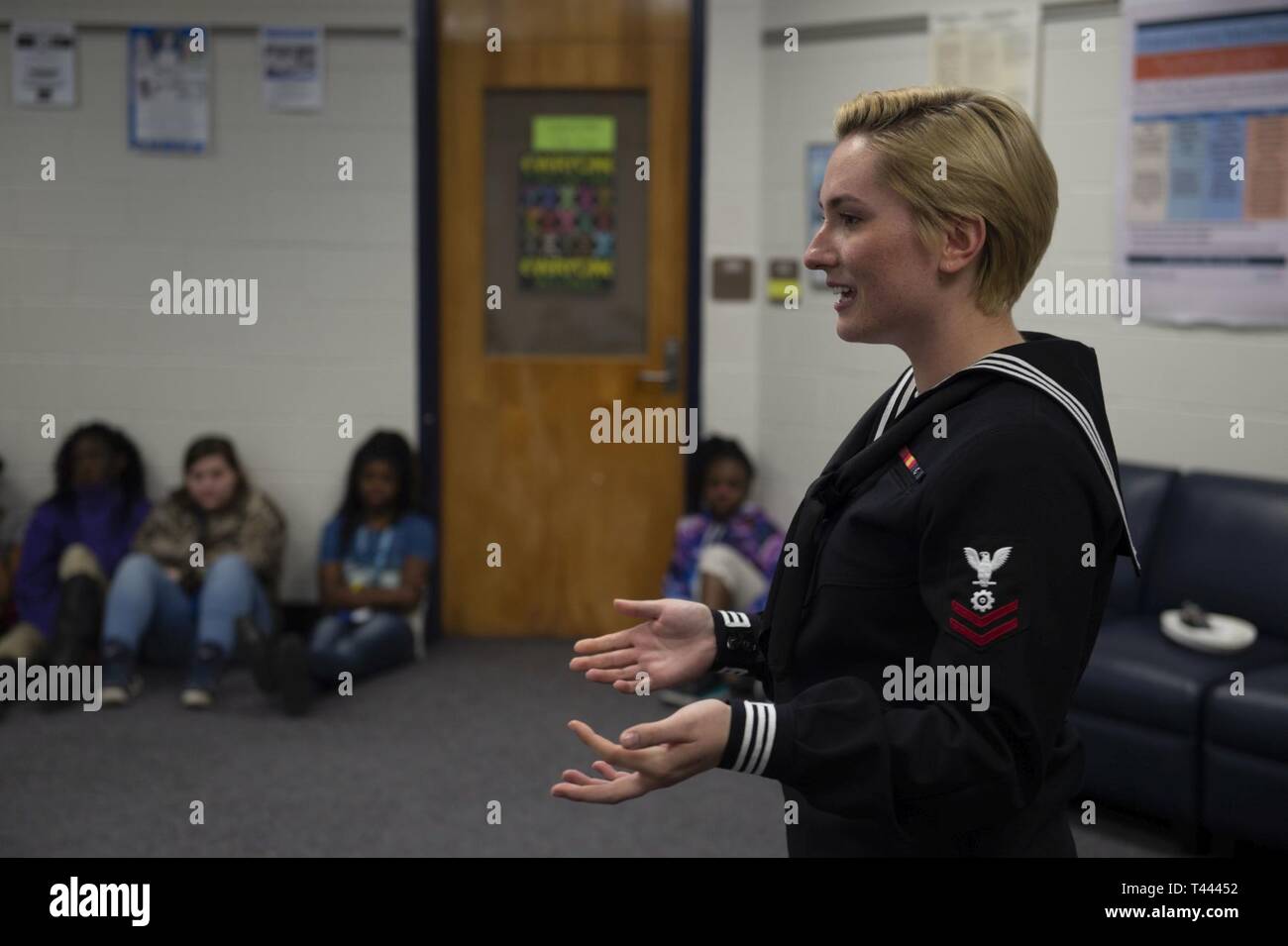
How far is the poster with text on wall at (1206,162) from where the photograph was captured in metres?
3.48

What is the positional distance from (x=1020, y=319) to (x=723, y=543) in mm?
1156

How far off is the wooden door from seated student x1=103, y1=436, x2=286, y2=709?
2.17ft

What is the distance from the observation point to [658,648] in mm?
1448

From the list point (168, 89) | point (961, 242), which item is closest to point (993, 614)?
point (961, 242)

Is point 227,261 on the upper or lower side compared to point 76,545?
upper

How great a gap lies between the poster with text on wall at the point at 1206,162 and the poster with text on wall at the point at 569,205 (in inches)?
66.9

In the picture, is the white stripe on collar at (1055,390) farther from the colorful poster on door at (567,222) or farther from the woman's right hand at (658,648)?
the colorful poster on door at (567,222)

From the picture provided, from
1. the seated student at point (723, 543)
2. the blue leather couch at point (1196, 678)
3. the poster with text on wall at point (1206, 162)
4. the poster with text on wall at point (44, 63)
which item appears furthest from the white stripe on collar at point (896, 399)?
the poster with text on wall at point (44, 63)

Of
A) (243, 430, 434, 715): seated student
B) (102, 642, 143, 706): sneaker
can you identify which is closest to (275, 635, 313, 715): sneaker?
(243, 430, 434, 715): seated student

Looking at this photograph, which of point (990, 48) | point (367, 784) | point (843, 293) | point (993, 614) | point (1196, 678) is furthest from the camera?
point (990, 48)

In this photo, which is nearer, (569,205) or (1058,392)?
(1058,392)

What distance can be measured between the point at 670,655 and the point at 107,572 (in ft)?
11.7

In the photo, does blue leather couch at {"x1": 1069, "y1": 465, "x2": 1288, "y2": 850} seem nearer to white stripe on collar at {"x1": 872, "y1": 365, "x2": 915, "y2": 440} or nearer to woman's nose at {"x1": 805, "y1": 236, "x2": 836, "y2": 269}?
white stripe on collar at {"x1": 872, "y1": 365, "x2": 915, "y2": 440}

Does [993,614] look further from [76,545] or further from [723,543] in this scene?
[76,545]
